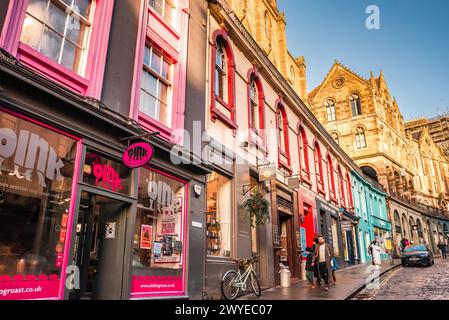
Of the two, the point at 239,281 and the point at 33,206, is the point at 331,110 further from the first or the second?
the point at 33,206

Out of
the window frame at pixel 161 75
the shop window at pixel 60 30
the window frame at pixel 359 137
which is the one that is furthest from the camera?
the window frame at pixel 359 137

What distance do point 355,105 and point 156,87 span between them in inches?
1562

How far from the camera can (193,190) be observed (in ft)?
30.3

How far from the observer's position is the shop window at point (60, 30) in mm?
6133

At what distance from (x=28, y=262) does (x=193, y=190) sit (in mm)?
4554

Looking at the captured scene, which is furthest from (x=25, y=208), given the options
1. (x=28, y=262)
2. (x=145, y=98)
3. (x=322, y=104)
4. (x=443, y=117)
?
(x=443, y=117)

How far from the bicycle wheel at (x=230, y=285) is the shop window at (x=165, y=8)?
7.50m

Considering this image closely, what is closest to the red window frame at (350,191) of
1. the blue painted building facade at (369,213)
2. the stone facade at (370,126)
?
the blue painted building facade at (369,213)

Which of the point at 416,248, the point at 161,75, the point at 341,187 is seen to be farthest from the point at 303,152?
the point at 161,75

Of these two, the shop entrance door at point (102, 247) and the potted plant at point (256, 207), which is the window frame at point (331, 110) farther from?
the shop entrance door at point (102, 247)

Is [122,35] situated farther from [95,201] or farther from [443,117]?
[443,117]

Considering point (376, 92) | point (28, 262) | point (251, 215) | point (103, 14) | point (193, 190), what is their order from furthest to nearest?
1. point (376, 92)
2. point (251, 215)
3. point (193, 190)
4. point (103, 14)
5. point (28, 262)

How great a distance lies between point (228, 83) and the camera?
12.3 m

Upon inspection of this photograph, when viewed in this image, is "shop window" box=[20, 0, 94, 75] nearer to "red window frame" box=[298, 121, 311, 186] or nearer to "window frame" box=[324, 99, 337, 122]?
"red window frame" box=[298, 121, 311, 186]
